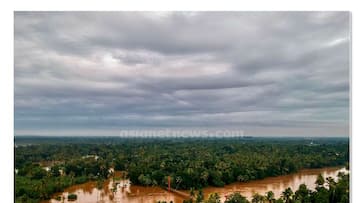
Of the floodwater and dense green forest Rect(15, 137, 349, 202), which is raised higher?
dense green forest Rect(15, 137, 349, 202)

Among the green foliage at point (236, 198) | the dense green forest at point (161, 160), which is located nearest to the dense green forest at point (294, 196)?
the green foliage at point (236, 198)

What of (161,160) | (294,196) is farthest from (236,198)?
(161,160)

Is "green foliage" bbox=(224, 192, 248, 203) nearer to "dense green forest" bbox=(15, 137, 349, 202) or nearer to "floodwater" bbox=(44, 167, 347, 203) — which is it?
"floodwater" bbox=(44, 167, 347, 203)

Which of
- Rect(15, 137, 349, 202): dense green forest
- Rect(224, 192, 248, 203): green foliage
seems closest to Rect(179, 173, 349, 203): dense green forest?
Rect(224, 192, 248, 203): green foliage

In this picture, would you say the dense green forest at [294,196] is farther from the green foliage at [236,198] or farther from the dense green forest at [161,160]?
the dense green forest at [161,160]
